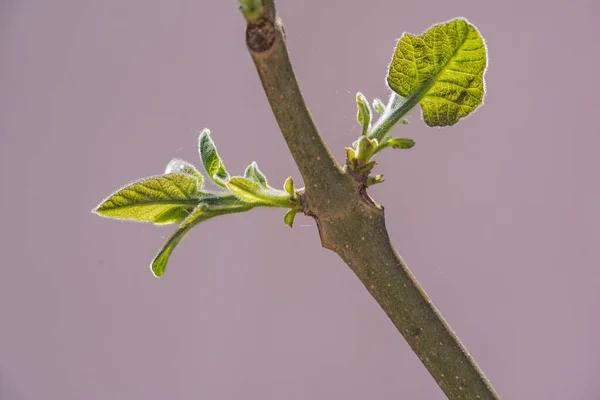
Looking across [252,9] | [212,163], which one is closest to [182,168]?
[212,163]

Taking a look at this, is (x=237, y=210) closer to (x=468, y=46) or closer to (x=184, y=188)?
(x=184, y=188)

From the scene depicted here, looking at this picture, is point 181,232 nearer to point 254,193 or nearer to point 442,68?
point 254,193

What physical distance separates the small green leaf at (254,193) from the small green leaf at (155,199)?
0.03m

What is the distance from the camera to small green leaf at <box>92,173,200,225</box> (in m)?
0.29

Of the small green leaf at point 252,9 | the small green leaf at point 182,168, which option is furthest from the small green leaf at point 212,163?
the small green leaf at point 252,9

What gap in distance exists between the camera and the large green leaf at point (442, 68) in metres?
0.30

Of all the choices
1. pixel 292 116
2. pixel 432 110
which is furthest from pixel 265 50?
pixel 432 110

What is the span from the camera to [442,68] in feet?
1.03

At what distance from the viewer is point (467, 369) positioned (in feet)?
0.90

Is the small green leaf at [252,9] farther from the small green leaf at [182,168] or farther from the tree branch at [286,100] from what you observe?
the small green leaf at [182,168]

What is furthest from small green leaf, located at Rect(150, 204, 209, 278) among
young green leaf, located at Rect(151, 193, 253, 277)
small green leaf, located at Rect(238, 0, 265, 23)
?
small green leaf, located at Rect(238, 0, 265, 23)

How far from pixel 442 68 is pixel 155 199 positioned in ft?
0.48

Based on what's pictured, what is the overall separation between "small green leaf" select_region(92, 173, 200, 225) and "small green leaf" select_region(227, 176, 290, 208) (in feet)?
0.09

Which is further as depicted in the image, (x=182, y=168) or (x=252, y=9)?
(x=182, y=168)
